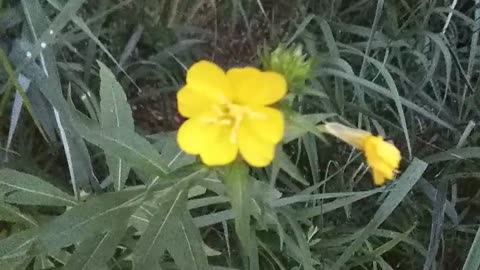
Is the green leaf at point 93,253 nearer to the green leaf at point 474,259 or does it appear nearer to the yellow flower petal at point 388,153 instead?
the yellow flower petal at point 388,153

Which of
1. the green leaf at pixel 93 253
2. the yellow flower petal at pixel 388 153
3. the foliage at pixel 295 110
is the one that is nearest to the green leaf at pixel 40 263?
the foliage at pixel 295 110

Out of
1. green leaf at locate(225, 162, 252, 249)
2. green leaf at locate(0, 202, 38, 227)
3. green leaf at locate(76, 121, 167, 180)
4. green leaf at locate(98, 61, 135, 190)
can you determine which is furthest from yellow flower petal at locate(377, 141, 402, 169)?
A: green leaf at locate(0, 202, 38, 227)

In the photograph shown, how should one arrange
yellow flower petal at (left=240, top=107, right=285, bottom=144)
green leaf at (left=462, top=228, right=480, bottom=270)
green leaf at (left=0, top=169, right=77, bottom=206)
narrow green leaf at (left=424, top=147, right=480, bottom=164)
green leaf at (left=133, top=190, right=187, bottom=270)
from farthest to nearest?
narrow green leaf at (left=424, top=147, right=480, bottom=164), green leaf at (left=462, top=228, right=480, bottom=270), green leaf at (left=0, top=169, right=77, bottom=206), green leaf at (left=133, top=190, right=187, bottom=270), yellow flower petal at (left=240, top=107, right=285, bottom=144)

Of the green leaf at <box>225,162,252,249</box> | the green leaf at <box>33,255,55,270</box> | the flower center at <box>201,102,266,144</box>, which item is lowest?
the green leaf at <box>33,255,55,270</box>

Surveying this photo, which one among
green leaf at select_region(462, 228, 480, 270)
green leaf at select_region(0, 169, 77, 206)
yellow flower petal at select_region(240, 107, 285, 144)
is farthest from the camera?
green leaf at select_region(462, 228, 480, 270)

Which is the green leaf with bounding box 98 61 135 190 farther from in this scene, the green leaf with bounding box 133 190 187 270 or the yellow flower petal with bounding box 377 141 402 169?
the yellow flower petal with bounding box 377 141 402 169

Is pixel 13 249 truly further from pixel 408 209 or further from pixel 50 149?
pixel 408 209

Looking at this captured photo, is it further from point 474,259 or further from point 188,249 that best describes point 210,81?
point 474,259
